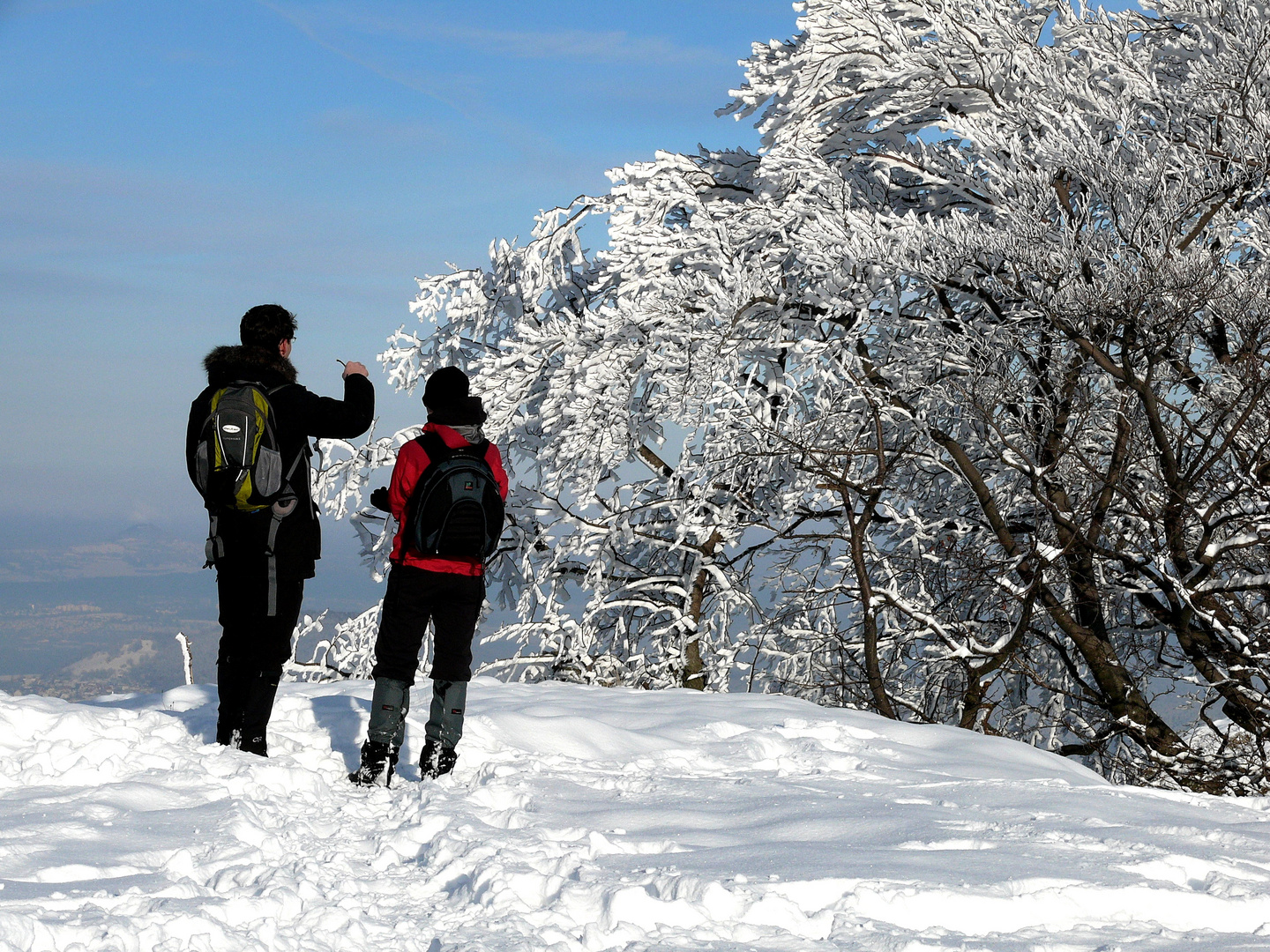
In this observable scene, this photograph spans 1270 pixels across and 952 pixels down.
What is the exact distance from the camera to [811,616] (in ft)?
32.1

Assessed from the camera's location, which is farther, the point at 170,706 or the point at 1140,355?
the point at 1140,355

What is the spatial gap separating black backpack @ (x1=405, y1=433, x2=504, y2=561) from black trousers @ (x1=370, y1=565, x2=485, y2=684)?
13cm

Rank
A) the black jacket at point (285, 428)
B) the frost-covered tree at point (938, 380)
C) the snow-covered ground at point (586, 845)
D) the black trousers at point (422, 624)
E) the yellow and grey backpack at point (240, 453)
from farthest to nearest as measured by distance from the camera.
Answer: the frost-covered tree at point (938, 380), the black trousers at point (422, 624), the black jacket at point (285, 428), the yellow and grey backpack at point (240, 453), the snow-covered ground at point (586, 845)

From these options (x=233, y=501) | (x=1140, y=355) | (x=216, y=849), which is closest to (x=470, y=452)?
(x=233, y=501)

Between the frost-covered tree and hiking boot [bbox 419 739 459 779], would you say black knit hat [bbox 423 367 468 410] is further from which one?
the frost-covered tree

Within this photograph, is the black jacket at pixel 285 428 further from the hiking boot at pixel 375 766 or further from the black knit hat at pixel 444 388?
the hiking boot at pixel 375 766

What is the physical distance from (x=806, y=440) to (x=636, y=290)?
2.59 meters

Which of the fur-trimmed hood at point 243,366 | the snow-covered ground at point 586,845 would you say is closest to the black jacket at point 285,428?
the fur-trimmed hood at point 243,366

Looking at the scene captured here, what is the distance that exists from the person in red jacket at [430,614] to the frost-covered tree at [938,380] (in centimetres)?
379

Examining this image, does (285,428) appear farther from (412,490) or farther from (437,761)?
(437,761)

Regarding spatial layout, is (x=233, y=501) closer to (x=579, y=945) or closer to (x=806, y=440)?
(x=579, y=945)

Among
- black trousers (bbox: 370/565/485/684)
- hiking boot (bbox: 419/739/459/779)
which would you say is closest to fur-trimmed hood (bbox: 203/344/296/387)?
black trousers (bbox: 370/565/485/684)

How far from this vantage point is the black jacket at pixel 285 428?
14.7 feet

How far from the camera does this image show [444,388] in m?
4.74
